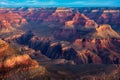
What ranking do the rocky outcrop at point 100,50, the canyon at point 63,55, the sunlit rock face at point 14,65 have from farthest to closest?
the rocky outcrop at point 100,50 → the canyon at point 63,55 → the sunlit rock face at point 14,65

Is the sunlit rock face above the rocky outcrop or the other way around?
above

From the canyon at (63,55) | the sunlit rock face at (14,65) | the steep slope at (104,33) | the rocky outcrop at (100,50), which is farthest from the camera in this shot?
the steep slope at (104,33)

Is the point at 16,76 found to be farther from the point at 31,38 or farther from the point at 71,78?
the point at 31,38

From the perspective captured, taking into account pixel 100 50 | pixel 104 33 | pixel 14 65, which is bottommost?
pixel 100 50

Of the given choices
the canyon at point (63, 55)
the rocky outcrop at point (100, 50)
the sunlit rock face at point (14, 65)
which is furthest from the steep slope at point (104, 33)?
the sunlit rock face at point (14, 65)

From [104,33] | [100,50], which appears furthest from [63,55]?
[104,33]

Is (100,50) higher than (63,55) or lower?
lower

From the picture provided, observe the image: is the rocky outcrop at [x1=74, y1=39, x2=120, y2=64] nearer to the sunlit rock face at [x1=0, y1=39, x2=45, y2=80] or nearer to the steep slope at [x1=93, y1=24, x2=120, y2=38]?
the steep slope at [x1=93, y1=24, x2=120, y2=38]

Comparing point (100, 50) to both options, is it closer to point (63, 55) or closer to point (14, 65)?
point (63, 55)

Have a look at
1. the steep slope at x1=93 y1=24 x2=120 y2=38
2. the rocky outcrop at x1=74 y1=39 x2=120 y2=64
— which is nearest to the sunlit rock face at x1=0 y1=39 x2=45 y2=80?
the rocky outcrop at x1=74 y1=39 x2=120 y2=64

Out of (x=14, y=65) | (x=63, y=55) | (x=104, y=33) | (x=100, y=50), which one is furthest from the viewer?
(x=104, y=33)

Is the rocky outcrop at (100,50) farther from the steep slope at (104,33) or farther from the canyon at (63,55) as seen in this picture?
the steep slope at (104,33)

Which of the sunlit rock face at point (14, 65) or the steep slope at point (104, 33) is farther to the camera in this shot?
the steep slope at point (104, 33)
